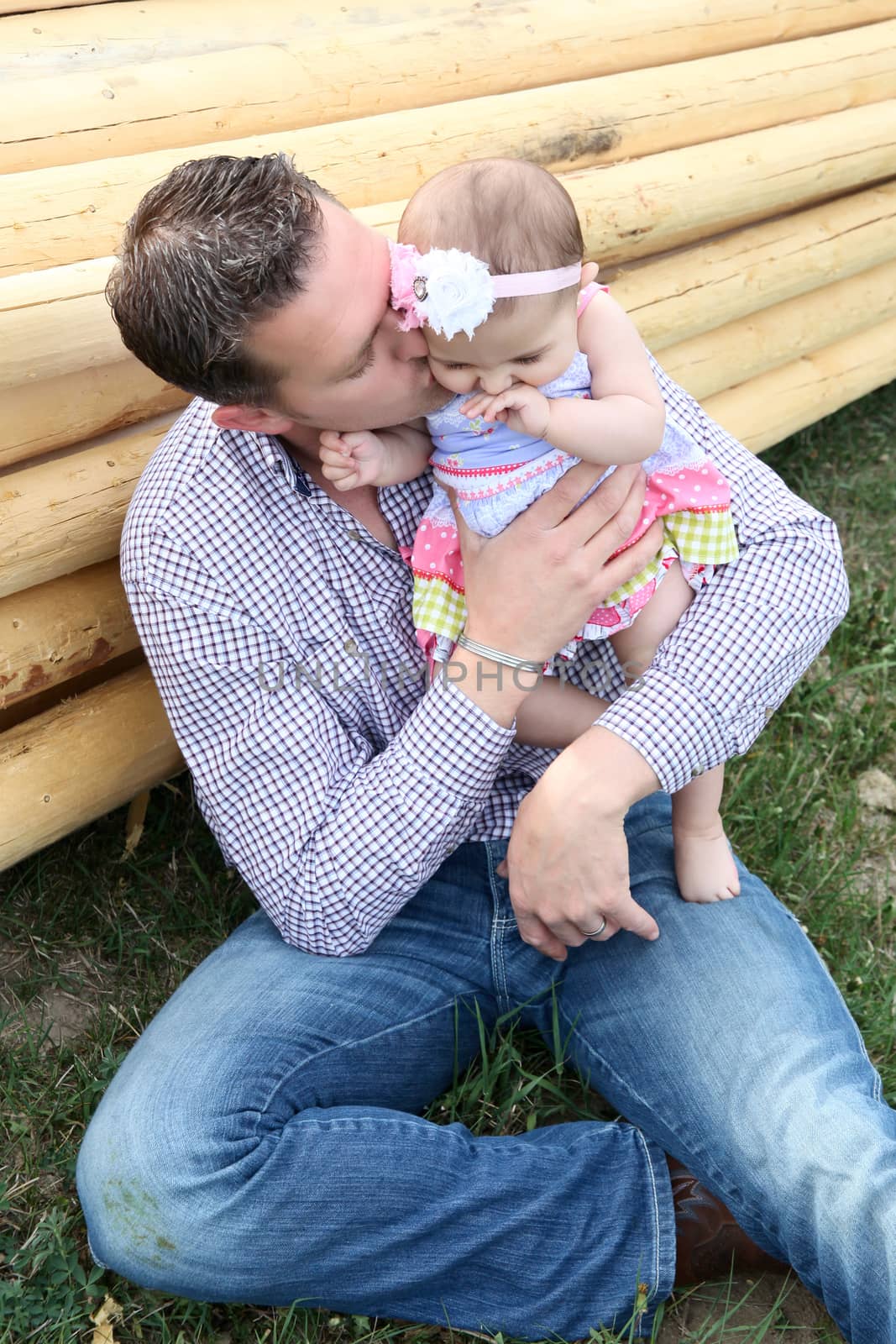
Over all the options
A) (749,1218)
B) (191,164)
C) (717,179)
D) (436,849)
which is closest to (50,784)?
(436,849)

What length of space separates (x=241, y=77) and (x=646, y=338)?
4.50 feet

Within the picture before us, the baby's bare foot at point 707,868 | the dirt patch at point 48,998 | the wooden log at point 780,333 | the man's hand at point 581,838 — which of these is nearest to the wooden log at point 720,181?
the wooden log at point 780,333

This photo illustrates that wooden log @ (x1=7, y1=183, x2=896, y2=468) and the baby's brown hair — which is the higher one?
the baby's brown hair

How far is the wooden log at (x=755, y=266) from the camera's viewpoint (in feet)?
12.2

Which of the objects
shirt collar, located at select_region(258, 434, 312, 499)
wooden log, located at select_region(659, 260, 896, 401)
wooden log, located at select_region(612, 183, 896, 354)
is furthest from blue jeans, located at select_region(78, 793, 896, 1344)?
wooden log, located at select_region(659, 260, 896, 401)

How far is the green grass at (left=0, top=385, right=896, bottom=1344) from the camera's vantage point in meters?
2.47


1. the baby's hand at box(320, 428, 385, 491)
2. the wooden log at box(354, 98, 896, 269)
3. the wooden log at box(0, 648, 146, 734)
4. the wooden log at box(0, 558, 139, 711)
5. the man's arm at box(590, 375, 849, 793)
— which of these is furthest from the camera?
the wooden log at box(354, 98, 896, 269)

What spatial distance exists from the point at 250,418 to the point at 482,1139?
141 centimetres

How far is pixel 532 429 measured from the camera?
2182 mm

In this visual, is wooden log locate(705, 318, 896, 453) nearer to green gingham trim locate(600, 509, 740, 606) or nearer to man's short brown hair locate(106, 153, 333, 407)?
green gingham trim locate(600, 509, 740, 606)

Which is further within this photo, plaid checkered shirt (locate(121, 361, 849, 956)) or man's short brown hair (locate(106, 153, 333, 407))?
plaid checkered shirt (locate(121, 361, 849, 956))

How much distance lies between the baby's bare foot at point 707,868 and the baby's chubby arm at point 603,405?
82 cm

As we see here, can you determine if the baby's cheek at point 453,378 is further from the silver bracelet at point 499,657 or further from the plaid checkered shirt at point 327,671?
the silver bracelet at point 499,657

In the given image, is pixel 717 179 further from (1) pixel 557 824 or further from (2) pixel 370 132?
(1) pixel 557 824
